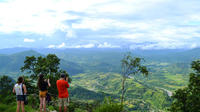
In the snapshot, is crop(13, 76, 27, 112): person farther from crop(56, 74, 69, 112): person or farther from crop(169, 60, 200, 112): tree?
crop(169, 60, 200, 112): tree

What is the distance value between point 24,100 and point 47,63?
32675 mm

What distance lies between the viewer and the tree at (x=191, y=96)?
1062 inches

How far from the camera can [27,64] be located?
4469cm

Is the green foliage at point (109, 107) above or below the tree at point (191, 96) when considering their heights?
above

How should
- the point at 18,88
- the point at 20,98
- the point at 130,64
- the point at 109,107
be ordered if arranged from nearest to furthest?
the point at 109,107
the point at 18,88
the point at 20,98
the point at 130,64

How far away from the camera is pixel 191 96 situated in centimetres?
2773

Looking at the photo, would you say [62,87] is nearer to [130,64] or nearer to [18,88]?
[18,88]

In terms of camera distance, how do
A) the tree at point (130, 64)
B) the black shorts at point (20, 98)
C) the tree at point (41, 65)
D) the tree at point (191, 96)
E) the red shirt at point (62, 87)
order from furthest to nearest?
the tree at point (41, 65)
the tree at point (191, 96)
the tree at point (130, 64)
the black shorts at point (20, 98)
the red shirt at point (62, 87)

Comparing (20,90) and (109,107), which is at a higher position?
(20,90)

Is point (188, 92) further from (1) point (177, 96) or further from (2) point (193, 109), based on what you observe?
(2) point (193, 109)

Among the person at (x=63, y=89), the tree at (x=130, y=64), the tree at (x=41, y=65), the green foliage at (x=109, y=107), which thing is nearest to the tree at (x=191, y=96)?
the tree at (x=130, y=64)

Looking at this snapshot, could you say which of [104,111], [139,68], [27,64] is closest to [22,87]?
[104,111]

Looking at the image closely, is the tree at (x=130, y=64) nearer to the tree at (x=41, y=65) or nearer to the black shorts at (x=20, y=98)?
the black shorts at (x=20, y=98)

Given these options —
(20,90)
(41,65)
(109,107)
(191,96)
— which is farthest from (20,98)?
(41,65)
